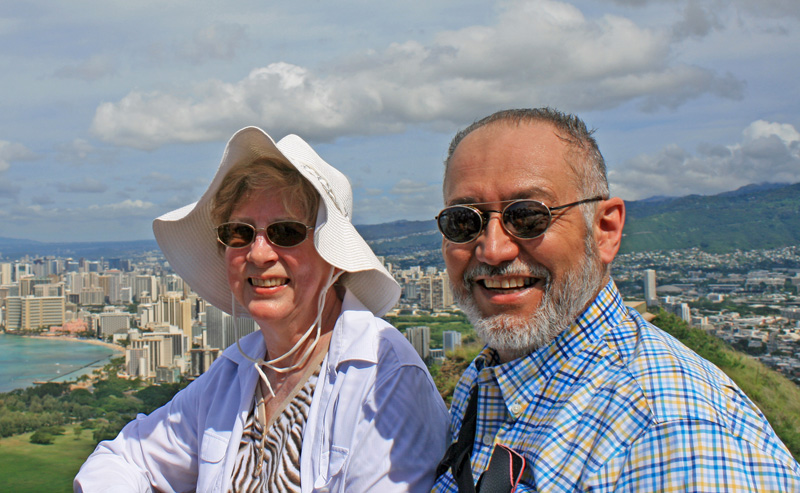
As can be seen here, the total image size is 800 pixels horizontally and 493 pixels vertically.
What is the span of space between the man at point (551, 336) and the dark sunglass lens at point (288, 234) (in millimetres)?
746

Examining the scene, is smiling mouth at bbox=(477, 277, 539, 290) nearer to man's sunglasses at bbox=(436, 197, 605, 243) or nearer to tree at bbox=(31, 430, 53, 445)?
man's sunglasses at bbox=(436, 197, 605, 243)

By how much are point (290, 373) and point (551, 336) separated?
1.33m

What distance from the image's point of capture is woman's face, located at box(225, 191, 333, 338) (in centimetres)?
245

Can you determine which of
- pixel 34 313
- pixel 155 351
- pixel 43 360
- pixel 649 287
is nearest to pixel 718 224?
pixel 649 287

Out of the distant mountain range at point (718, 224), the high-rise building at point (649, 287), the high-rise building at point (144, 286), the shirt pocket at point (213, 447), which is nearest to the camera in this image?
the shirt pocket at point (213, 447)

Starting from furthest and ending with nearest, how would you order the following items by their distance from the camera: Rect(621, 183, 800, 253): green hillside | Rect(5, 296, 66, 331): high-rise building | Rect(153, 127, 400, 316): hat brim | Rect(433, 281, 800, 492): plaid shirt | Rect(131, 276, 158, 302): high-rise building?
Rect(131, 276, 158, 302): high-rise building
Rect(5, 296, 66, 331): high-rise building
Rect(621, 183, 800, 253): green hillside
Rect(153, 127, 400, 316): hat brim
Rect(433, 281, 800, 492): plaid shirt

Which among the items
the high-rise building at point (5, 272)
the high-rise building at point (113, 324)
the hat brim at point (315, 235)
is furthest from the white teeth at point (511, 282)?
the high-rise building at point (5, 272)

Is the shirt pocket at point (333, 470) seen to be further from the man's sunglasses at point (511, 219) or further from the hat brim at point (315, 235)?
the man's sunglasses at point (511, 219)

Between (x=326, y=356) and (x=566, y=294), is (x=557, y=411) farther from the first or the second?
(x=326, y=356)

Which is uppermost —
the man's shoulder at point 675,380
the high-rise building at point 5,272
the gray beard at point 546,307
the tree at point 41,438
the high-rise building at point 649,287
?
the gray beard at point 546,307

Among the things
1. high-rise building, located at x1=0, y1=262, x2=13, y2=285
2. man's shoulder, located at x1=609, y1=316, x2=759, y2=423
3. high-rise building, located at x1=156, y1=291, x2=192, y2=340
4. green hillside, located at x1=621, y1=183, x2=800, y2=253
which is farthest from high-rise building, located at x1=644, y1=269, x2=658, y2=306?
high-rise building, located at x1=0, y1=262, x2=13, y2=285

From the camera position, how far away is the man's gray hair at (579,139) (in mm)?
1779

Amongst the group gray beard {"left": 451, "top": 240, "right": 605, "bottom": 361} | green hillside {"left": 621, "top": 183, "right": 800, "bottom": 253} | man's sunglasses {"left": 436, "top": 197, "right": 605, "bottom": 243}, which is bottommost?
gray beard {"left": 451, "top": 240, "right": 605, "bottom": 361}

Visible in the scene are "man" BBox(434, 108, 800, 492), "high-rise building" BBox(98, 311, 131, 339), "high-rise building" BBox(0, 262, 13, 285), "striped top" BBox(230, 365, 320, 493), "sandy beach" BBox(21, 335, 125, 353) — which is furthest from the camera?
"high-rise building" BBox(0, 262, 13, 285)
